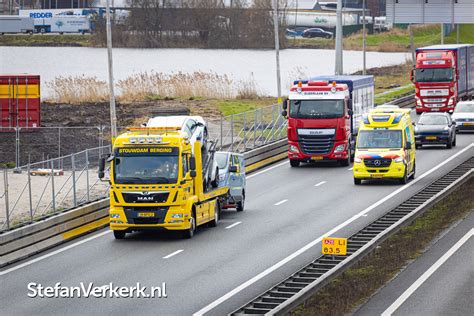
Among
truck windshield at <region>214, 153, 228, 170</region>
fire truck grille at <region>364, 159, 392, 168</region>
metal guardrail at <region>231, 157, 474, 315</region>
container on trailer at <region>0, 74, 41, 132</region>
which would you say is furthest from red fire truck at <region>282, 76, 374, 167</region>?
container on trailer at <region>0, 74, 41, 132</region>

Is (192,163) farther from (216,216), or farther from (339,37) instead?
(339,37)

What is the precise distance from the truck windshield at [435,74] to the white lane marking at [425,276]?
117 ft

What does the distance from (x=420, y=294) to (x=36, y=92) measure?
40.1m

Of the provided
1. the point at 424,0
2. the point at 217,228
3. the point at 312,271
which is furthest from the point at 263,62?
the point at 312,271

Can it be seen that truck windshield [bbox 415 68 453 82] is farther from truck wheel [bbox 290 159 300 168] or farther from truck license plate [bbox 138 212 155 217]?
truck license plate [bbox 138 212 155 217]

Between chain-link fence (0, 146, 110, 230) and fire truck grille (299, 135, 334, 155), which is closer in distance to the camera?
Result: chain-link fence (0, 146, 110, 230)

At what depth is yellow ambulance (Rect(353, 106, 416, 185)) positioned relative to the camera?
1628 inches

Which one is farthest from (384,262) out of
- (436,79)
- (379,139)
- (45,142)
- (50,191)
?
(436,79)

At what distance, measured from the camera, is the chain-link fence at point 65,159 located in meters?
31.2

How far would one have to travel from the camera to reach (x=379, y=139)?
42.4 metres

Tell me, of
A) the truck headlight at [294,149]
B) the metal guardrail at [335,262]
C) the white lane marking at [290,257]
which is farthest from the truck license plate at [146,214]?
the truck headlight at [294,149]

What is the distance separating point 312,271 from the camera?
24.2 metres

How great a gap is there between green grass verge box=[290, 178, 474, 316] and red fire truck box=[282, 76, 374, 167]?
8.69m

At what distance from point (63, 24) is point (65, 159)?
435 feet
